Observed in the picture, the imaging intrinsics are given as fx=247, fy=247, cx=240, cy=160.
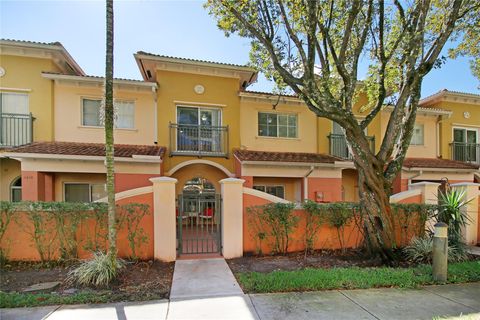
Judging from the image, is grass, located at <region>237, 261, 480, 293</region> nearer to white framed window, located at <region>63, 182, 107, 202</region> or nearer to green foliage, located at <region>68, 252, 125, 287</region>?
green foliage, located at <region>68, 252, 125, 287</region>

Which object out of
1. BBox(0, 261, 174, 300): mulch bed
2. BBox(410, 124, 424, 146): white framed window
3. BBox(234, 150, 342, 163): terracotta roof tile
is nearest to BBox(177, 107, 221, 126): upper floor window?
BBox(234, 150, 342, 163): terracotta roof tile

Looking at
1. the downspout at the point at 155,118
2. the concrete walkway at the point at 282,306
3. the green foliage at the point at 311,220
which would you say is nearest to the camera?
the concrete walkway at the point at 282,306

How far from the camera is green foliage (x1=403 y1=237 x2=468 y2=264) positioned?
21.1 feet

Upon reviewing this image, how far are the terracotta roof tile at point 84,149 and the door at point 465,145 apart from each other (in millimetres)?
17774

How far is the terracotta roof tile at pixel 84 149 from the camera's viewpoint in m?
9.40

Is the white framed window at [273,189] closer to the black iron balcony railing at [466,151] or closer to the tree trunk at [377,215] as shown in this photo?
the tree trunk at [377,215]

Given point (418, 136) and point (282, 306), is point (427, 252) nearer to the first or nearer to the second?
point (282, 306)

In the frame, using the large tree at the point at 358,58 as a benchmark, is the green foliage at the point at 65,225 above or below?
below

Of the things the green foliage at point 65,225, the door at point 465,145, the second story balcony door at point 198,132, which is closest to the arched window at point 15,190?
the green foliage at point 65,225

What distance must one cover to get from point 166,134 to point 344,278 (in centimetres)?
928

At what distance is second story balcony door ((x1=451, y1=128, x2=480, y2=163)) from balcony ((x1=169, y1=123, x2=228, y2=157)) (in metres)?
14.6

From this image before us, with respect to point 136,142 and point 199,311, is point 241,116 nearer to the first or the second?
point 136,142

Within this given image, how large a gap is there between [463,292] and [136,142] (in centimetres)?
1192

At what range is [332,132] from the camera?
45.3 feet
